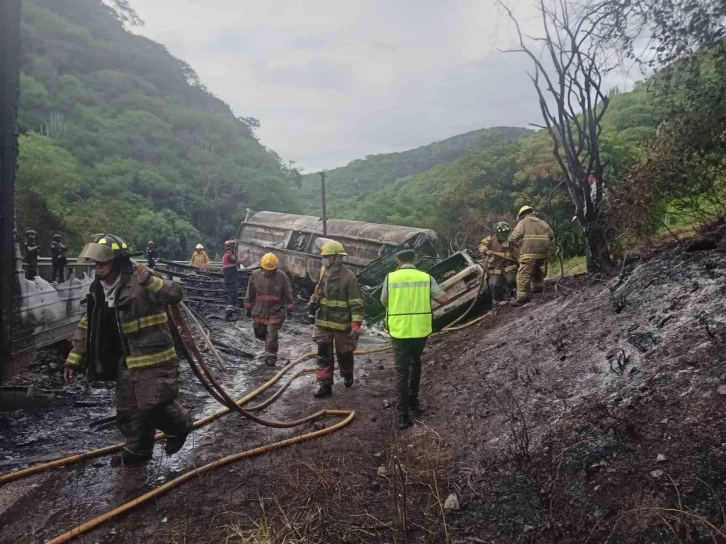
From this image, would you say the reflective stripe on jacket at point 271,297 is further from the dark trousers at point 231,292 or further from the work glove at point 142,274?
the dark trousers at point 231,292

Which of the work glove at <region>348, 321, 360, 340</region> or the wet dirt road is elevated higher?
the work glove at <region>348, 321, 360, 340</region>

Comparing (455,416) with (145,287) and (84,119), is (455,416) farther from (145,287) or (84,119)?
(84,119)

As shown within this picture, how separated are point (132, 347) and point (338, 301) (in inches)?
101

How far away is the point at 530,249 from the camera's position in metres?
7.16

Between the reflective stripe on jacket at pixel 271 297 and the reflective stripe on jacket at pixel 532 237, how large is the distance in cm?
346

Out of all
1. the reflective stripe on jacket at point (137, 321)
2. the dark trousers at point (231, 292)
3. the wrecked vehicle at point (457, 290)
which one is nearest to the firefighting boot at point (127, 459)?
the reflective stripe on jacket at point (137, 321)

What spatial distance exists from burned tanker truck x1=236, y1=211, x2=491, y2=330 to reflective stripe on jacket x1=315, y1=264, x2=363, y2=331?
309 cm

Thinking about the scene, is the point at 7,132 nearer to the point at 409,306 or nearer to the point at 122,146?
the point at 409,306

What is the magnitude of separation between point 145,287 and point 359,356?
4959mm

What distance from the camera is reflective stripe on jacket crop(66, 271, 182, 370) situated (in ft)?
11.3

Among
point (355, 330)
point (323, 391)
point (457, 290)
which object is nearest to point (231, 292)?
point (457, 290)

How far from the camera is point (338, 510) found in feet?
9.54

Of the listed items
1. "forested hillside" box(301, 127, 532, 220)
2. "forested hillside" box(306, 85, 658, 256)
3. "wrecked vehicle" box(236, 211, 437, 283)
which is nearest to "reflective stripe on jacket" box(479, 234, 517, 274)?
"wrecked vehicle" box(236, 211, 437, 283)

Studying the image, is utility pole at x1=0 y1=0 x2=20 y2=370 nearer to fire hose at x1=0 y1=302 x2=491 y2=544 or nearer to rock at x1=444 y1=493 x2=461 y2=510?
fire hose at x1=0 y1=302 x2=491 y2=544
